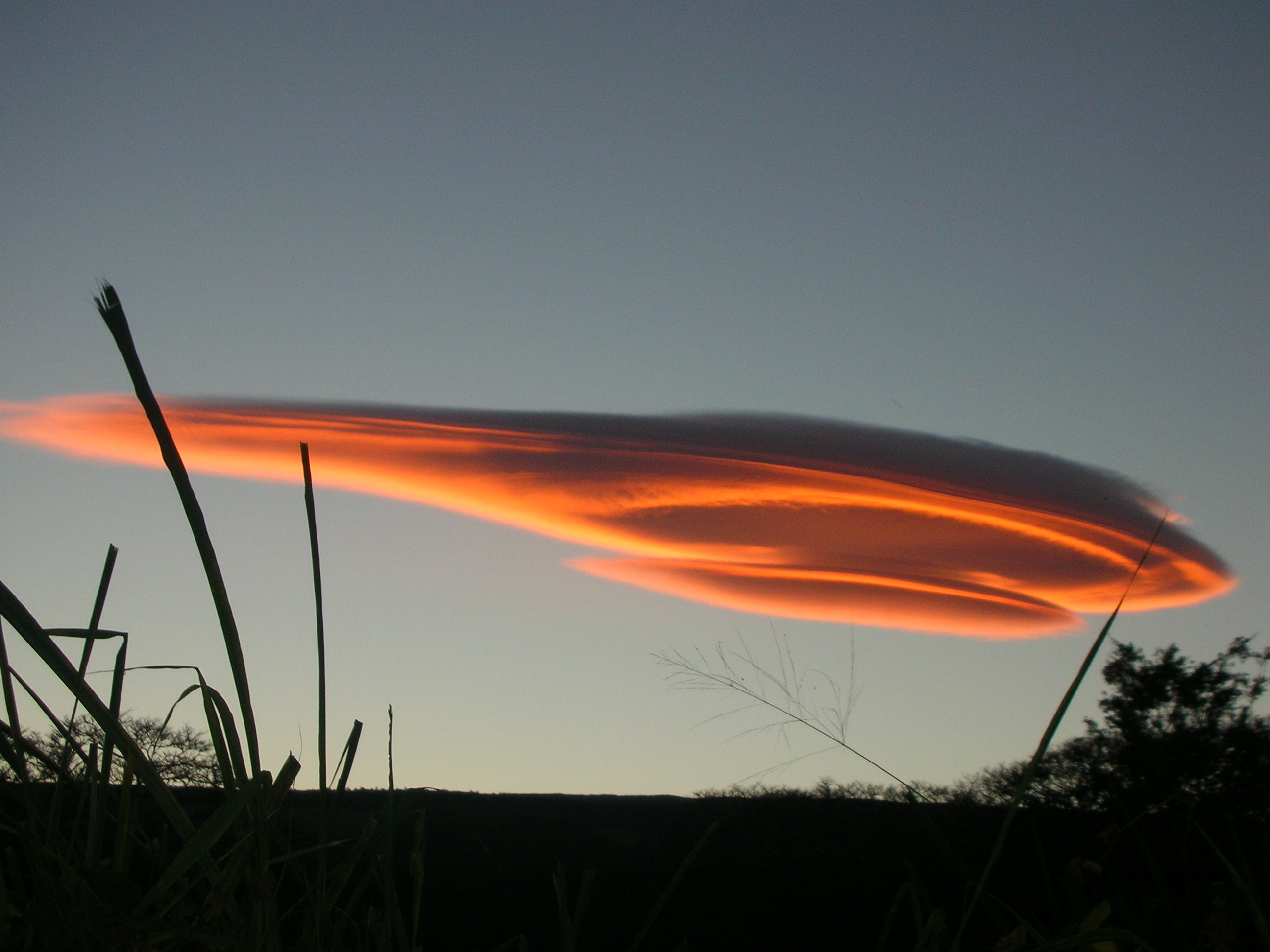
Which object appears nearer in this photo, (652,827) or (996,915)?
(996,915)

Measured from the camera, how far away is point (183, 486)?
0.45 metres

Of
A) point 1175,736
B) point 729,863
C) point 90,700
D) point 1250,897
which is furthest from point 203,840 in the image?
point 1175,736

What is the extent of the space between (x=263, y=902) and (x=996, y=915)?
535mm

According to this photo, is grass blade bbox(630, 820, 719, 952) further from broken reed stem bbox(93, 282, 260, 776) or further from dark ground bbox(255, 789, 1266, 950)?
dark ground bbox(255, 789, 1266, 950)

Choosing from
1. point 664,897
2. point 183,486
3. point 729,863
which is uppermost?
point 729,863

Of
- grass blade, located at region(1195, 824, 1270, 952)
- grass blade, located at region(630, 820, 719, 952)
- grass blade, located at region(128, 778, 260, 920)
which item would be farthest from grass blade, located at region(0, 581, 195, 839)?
grass blade, located at region(1195, 824, 1270, 952)

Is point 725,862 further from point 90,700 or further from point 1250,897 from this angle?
point 90,700

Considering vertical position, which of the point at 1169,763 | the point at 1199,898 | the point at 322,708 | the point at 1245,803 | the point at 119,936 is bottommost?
the point at 119,936

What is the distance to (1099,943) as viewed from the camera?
740 millimetres

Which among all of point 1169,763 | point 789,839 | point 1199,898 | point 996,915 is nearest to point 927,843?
point 789,839

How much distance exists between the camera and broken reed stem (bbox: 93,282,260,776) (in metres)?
0.41

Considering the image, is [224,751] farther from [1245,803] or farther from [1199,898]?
[1245,803]

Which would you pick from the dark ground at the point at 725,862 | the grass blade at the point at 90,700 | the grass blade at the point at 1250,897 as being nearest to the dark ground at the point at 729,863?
the dark ground at the point at 725,862

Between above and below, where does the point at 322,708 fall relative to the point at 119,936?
above
